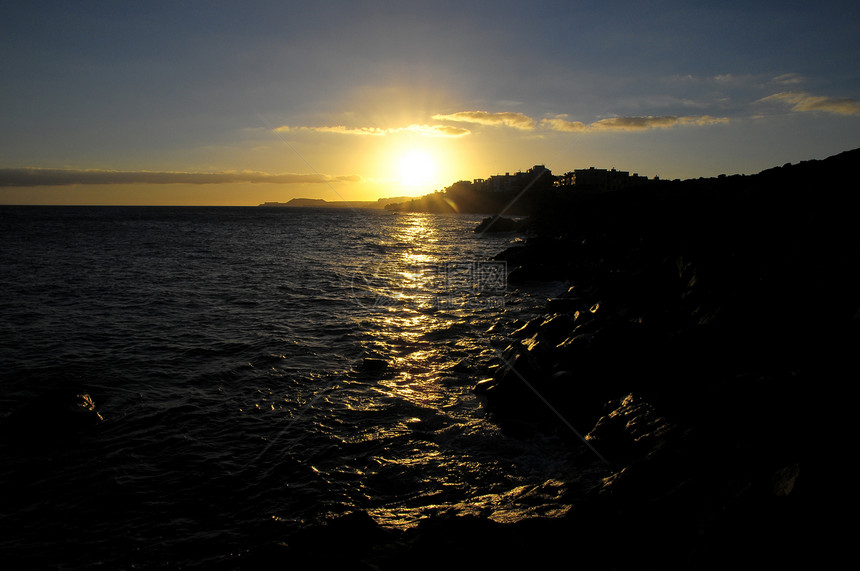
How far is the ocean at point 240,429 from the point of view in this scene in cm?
805

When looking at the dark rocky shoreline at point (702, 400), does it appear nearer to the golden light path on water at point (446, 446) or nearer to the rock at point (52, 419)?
the golden light path on water at point (446, 446)

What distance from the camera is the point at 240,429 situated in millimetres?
11586

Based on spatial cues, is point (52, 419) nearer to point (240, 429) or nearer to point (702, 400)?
point (240, 429)

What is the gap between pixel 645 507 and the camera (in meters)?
6.02

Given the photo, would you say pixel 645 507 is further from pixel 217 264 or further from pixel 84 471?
pixel 217 264

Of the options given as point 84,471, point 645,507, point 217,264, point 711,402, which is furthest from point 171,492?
point 217,264

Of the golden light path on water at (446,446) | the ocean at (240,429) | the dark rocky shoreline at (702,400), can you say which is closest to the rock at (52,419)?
the ocean at (240,429)

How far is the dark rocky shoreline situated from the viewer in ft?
17.2

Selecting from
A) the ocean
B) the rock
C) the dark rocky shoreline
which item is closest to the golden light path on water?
the ocean

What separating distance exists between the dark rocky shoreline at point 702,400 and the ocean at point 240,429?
1.46 meters

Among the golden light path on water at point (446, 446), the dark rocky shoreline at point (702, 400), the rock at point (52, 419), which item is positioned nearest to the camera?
the dark rocky shoreline at point (702, 400)

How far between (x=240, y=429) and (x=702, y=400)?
10908 mm

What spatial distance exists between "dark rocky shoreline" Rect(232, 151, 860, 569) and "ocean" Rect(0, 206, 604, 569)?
146cm

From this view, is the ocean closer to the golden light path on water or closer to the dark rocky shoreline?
the golden light path on water
